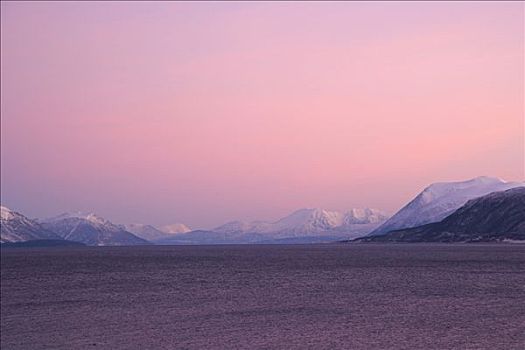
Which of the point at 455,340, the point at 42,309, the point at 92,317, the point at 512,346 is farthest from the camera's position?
the point at 42,309

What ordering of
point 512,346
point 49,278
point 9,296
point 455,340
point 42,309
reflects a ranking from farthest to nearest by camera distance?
point 49,278 < point 9,296 < point 42,309 < point 455,340 < point 512,346

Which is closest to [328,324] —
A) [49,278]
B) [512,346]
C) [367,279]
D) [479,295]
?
[512,346]

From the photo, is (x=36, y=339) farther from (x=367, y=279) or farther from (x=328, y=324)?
(x=367, y=279)

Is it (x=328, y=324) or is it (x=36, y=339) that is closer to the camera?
(x=36, y=339)

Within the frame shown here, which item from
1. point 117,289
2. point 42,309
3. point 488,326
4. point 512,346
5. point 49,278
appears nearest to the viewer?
point 512,346

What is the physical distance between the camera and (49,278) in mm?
137375

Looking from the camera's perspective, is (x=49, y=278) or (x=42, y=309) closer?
(x=42, y=309)

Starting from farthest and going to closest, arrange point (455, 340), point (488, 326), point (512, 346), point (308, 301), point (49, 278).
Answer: point (49, 278), point (308, 301), point (488, 326), point (455, 340), point (512, 346)

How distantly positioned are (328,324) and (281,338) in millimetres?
8924

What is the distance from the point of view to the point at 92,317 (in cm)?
7206

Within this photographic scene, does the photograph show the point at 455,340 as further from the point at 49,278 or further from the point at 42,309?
the point at 49,278

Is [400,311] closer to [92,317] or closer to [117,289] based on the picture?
[92,317]

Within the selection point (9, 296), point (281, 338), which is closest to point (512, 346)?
point (281, 338)

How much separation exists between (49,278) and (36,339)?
8433 centimetres
